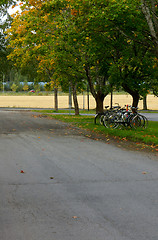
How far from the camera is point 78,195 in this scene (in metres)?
6.23

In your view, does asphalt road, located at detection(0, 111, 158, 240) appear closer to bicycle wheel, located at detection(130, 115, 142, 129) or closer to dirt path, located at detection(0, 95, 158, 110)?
bicycle wheel, located at detection(130, 115, 142, 129)

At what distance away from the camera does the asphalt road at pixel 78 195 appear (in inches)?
180

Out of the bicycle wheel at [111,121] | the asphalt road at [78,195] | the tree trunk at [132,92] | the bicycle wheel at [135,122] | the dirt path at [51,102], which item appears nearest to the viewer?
the asphalt road at [78,195]

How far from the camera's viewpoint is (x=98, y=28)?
16578 mm

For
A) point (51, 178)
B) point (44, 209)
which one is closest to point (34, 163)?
point (51, 178)

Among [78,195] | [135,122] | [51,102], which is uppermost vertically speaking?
[51,102]

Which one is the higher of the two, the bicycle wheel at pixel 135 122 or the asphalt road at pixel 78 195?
the bicycle wheel at pixel 135 122

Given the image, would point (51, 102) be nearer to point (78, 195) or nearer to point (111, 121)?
point (111, 121)

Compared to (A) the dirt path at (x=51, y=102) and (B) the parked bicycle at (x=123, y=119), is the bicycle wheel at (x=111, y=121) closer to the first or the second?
(B) the parked bicycle at (x=123, y=119)

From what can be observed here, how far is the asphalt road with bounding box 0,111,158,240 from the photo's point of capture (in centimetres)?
457

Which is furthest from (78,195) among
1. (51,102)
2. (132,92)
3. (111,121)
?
(51,102)

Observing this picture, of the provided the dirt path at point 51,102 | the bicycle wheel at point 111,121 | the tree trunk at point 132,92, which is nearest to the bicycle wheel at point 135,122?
the bicycle wheel at point 111,121

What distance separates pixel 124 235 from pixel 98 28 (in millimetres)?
13359

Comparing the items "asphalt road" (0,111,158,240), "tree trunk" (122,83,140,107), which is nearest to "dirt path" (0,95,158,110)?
"tree trunk" (122,83,140,107)
